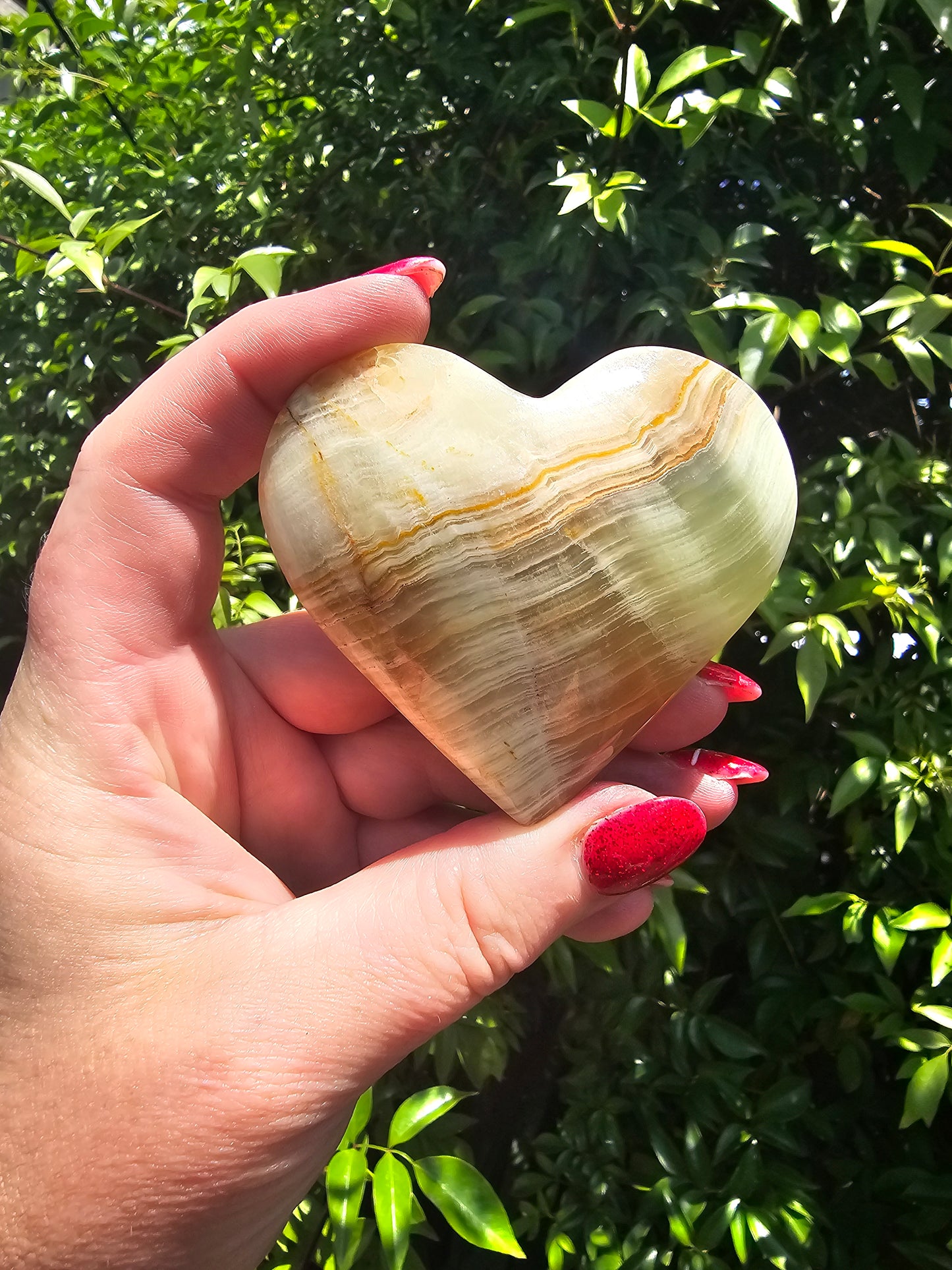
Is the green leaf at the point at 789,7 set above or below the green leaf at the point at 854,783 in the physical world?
above

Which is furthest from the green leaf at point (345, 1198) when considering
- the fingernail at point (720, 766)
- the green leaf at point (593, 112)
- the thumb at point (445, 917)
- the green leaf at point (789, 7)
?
the green leaf at point (789, 7)

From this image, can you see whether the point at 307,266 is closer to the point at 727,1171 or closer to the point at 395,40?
the point at 395,40

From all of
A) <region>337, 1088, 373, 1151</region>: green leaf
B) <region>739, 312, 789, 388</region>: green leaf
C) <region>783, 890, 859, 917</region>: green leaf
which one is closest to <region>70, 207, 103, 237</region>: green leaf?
<region>739, 312, 789, 388</region>: green leaf

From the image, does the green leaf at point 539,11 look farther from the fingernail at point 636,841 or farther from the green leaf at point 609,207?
the fingernail at point 636,841

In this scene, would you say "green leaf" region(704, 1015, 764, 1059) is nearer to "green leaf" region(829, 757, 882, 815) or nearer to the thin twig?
"green leaf" region(829, 757, 882, 815)

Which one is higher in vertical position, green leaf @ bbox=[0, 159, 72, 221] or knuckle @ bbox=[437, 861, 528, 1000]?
green leaf @ bbox=[0, 159, 72, 221]

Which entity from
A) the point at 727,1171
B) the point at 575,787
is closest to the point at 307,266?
the point at 575,787

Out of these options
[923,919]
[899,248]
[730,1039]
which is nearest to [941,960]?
[923,919]
